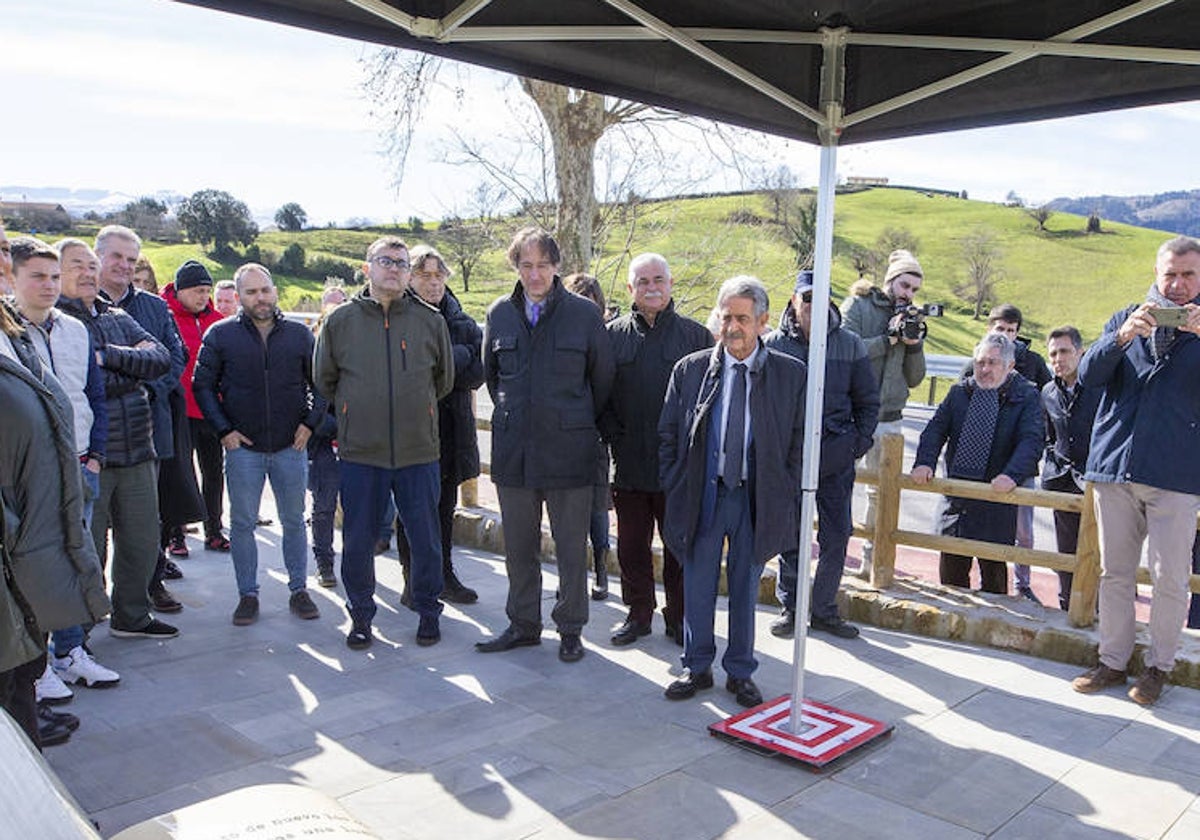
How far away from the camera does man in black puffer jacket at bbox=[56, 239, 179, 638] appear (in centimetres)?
496

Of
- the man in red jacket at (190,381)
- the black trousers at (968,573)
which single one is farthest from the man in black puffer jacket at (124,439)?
the black trousers at (968,573)

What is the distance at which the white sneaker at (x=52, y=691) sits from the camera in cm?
441

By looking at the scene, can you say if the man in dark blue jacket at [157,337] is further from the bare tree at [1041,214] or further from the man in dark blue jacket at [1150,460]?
the bare tree at [1041,214]

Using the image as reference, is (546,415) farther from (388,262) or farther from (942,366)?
(942,366)

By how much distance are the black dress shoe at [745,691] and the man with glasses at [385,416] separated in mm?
1760

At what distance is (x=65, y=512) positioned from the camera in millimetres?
3383

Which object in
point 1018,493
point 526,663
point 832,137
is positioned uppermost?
point 832,137

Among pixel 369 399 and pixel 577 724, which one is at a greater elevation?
pixel 369 399

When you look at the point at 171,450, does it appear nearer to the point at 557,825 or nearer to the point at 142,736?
the point at 142,736

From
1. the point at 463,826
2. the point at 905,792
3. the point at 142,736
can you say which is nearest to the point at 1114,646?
the point at 905,792

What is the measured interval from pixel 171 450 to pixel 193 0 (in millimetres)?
3523

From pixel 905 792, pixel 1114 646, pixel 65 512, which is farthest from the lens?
pixel 1114 646

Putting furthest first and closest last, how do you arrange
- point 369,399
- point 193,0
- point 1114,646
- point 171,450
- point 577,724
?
point 171,450
point 369,399
point 1114,646
point 577,724
point 193,0

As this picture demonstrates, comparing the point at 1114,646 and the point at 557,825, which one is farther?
the point at 1114,646
